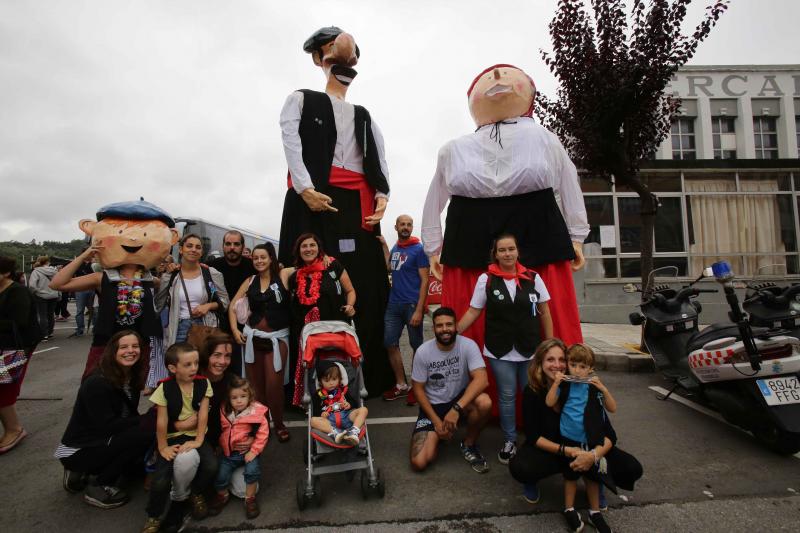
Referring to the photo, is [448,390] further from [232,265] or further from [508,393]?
[232,265]

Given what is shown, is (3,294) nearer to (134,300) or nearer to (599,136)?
(134,300)

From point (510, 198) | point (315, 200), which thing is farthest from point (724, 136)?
point (315, 200)

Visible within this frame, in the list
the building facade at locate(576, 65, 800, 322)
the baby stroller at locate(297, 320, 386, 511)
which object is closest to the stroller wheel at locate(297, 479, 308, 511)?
the baby stroller at locate(297, 320, 386, 511)

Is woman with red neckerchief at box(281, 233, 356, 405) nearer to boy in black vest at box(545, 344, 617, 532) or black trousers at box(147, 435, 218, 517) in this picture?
black trousers at box(147, 435, 218, 517)

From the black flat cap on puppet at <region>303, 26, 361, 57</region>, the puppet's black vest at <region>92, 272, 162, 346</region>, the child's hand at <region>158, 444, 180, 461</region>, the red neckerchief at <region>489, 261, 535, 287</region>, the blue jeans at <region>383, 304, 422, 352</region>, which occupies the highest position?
the black flat cap on puppet at <region>303, 26, 361, 57</region>

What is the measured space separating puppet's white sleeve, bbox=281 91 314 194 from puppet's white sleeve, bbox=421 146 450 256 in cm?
106

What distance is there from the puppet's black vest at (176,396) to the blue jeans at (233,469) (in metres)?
0.35

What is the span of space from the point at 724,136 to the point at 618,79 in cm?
1314

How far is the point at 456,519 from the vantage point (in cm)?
229

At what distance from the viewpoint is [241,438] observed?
2.56 metres

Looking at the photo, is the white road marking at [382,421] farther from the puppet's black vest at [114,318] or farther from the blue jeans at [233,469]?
the puppet's black vest at [114,318]

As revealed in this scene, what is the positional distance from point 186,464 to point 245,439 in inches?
13.0

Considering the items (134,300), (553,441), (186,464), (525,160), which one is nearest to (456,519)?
(553,441)

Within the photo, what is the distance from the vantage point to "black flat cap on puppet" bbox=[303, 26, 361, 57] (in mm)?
4328
